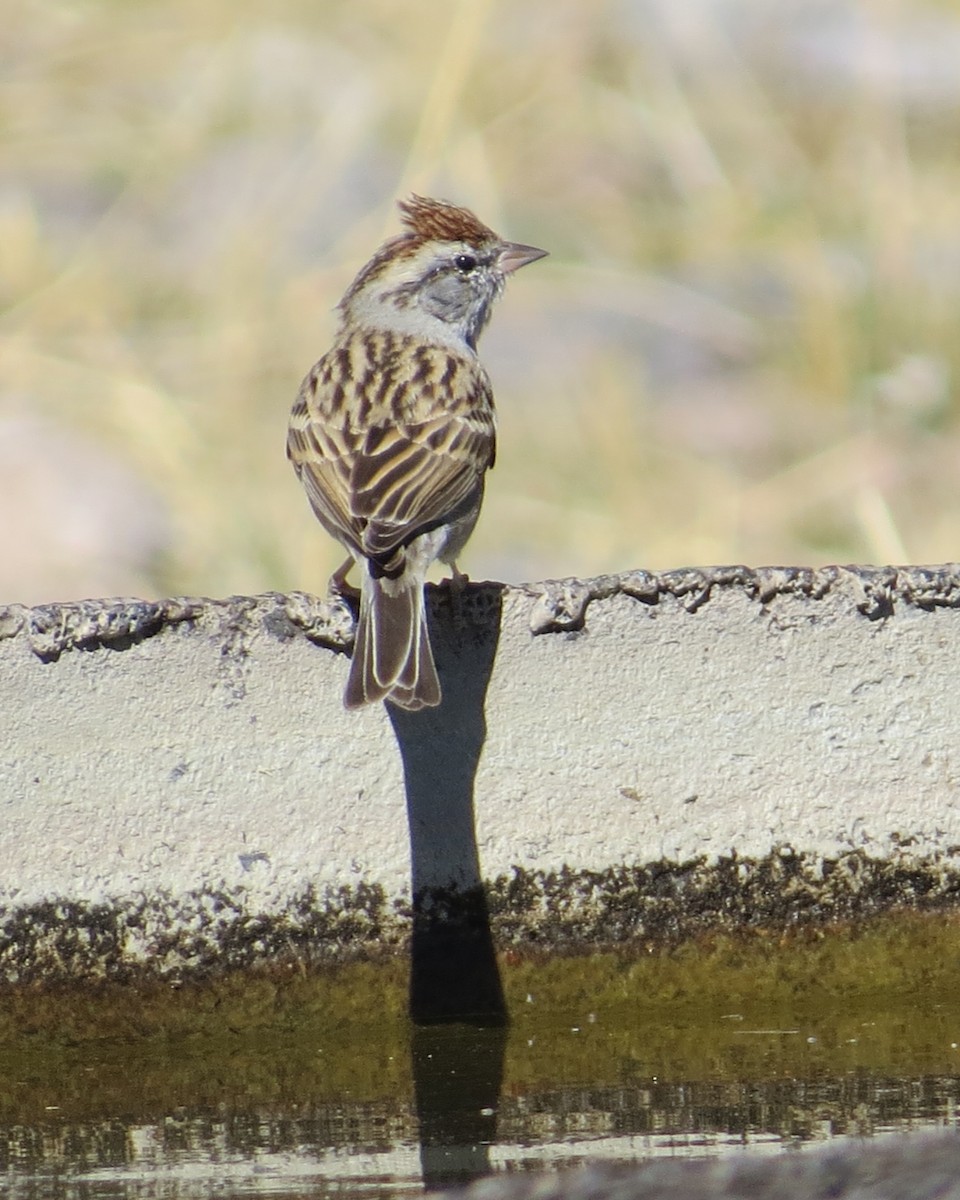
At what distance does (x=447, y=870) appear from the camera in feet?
9.92

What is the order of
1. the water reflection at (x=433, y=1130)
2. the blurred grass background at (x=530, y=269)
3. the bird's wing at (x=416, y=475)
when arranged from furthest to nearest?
the blurred grass background at (x=530, y=269) < the bird's wing at (x=416, y=475) < the water reflection at (x=433, y=1130)

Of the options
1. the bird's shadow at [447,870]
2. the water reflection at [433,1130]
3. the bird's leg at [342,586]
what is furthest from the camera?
the bird's leg at [342,586]

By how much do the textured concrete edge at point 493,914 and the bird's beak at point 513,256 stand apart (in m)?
1.70

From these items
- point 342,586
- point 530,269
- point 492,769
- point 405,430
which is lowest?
point 492,769

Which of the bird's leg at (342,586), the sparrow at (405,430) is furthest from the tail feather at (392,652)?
the bird's leg at (342,586)

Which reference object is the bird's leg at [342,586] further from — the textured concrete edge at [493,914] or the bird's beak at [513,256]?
the bird's beak at [513,256]

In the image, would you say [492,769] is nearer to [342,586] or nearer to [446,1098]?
[446,1098]

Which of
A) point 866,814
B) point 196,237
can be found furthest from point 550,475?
point 866,814

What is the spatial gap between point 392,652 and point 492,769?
30 cm

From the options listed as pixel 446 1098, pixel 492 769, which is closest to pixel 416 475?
pixel 492 769

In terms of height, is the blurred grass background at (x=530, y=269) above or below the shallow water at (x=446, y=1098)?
above

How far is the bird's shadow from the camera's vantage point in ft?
9.88

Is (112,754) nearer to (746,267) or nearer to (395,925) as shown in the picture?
(395,925)

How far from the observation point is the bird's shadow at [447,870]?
301cm
